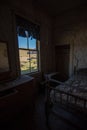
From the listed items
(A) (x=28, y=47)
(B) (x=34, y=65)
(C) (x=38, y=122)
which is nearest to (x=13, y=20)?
(A) (x=28, y=47)

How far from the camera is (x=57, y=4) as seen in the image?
322 cm

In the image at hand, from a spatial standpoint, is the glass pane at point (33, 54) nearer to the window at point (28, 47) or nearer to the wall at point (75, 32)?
the window at point (28, 47)

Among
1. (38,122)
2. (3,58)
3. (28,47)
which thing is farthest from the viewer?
(28,47)

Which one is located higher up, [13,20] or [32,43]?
[13,20]

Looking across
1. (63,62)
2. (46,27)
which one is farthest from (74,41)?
(46,27)

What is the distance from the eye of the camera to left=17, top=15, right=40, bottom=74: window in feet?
9.25

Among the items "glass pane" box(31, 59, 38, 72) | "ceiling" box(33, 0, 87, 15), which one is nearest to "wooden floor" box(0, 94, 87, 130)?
"glass pane" box(31, 59, 38, 72)

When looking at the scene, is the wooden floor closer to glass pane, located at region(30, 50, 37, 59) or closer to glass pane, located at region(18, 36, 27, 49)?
glass pane, located at region(30, 50, 37, 59)

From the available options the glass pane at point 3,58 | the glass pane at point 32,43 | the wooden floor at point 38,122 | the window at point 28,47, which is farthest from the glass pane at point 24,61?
the wooden floor at point 38,122

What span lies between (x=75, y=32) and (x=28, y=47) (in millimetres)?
2016

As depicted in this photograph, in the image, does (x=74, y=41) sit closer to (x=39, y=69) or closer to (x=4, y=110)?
(x=39, y=69)

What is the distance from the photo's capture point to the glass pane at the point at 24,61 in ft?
9.69

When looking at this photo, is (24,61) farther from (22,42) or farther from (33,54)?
(22,42)

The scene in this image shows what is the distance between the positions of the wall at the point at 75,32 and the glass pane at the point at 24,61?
70.9 inches
